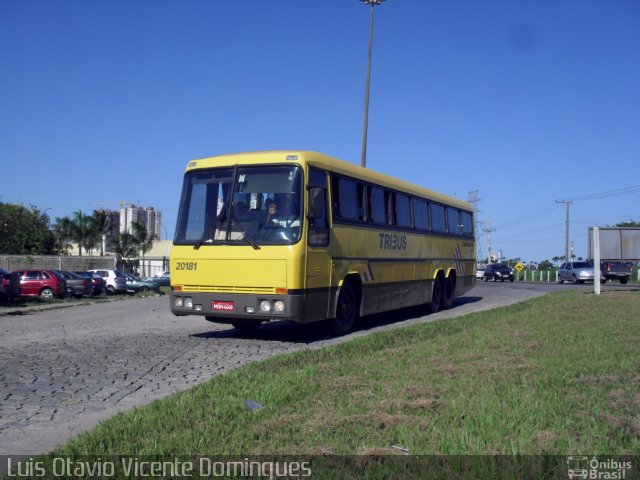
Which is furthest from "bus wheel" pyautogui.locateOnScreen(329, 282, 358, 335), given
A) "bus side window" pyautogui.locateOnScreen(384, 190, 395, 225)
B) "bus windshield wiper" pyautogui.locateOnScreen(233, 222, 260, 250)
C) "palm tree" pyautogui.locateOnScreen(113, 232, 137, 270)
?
"palm tree" pyautogui.locateOnScreen(113, 232, 137, 270)

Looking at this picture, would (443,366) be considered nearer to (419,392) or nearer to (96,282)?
(419,392)

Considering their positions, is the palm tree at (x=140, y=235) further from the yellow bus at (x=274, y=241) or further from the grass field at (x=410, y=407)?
the grass field at (x=410, y=407)

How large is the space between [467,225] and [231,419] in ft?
61.1

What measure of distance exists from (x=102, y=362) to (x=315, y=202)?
14.6 feet

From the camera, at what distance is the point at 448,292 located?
21.1m

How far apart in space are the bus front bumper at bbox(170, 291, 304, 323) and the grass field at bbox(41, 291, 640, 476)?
1.85m

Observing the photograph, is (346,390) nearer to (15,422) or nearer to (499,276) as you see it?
(15,422)

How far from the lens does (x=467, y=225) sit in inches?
925

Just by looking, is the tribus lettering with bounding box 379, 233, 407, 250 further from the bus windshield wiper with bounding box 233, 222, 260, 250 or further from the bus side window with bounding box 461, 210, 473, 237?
the bus side window with bounding box 461, 210, 473, 237

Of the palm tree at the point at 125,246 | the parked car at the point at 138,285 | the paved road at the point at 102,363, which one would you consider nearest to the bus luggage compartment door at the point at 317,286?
the paved road at the point at 102,363

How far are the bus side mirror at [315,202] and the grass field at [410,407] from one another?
9.63 ft

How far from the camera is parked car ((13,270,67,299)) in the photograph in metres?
30.6

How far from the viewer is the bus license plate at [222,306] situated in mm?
12250

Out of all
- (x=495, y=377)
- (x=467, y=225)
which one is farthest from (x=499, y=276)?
(x=495, y=377)
